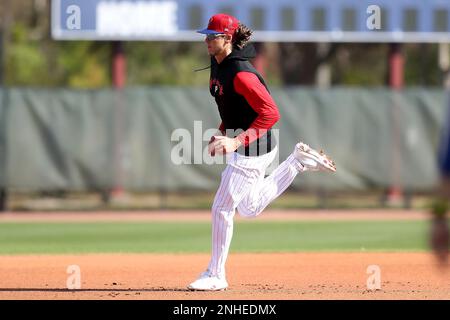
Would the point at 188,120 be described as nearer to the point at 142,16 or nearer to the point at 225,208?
the point at 142,16

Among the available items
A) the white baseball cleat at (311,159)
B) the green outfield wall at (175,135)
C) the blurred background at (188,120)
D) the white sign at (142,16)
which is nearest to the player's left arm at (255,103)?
the white baseball cleat at (311,159)

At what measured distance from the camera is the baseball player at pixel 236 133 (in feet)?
25.9

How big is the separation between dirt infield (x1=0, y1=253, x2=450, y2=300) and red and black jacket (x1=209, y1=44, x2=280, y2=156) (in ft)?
3.72

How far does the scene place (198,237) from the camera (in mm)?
14422

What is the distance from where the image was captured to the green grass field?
1267cm

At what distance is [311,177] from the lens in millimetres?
19141

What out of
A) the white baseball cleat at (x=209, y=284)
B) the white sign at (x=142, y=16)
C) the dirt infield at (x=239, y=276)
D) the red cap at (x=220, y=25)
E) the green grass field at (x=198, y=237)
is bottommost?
the green grass field at (x=198, y=237)

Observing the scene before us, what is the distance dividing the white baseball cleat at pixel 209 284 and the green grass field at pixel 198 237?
12.6ft

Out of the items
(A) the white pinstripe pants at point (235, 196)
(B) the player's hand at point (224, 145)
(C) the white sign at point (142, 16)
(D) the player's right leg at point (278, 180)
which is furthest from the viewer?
(C) the white sign at point (142, 16)

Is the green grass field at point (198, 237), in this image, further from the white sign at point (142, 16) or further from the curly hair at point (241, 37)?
the white sign at point (142, 16)

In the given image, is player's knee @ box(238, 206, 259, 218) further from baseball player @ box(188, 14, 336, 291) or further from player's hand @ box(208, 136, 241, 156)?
player's hand @ box(208, 136, 241, 156)

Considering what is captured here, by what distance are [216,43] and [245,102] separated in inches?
19.0

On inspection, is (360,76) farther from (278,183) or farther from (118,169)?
(278,183)
